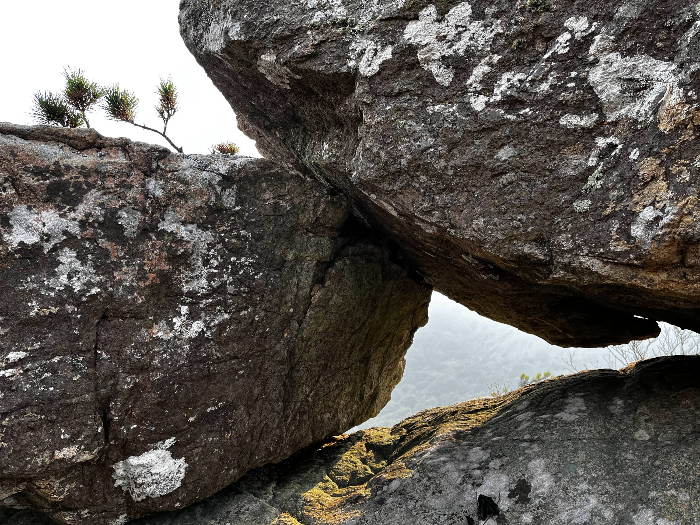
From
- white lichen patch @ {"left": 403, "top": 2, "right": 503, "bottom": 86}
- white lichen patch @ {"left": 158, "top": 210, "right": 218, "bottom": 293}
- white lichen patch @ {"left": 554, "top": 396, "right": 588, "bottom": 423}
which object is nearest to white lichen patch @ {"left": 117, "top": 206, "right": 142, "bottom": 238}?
white lichen patch @ {"left": 158, "top": 210, "right": 218, "bottom": 293}

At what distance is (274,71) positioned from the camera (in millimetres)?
4234

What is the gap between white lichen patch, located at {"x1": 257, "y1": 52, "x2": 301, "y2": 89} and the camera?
4.10m

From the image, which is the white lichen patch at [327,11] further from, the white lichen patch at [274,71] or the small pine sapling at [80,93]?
the small pine sapling at [80,93]

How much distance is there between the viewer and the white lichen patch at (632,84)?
9.98 feet

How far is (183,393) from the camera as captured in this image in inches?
163

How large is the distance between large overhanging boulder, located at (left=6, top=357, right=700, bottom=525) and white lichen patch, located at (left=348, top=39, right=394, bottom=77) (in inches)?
133

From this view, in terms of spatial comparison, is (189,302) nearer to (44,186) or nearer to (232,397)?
(232,397)

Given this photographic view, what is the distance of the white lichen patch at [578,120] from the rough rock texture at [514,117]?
0.02 meters

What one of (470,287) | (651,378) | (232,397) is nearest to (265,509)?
(232,397)

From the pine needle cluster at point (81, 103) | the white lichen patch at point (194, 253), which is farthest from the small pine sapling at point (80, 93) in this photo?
the white lichen patch at point (194, 253)

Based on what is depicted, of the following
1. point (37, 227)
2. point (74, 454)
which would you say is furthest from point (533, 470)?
point (37, 227)

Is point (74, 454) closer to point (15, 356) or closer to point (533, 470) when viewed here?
point (15, 356)

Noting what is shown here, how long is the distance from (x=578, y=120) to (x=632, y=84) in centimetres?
36

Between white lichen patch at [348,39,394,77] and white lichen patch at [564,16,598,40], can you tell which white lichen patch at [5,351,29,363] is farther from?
white lichen patch at [564,16,598,40]
